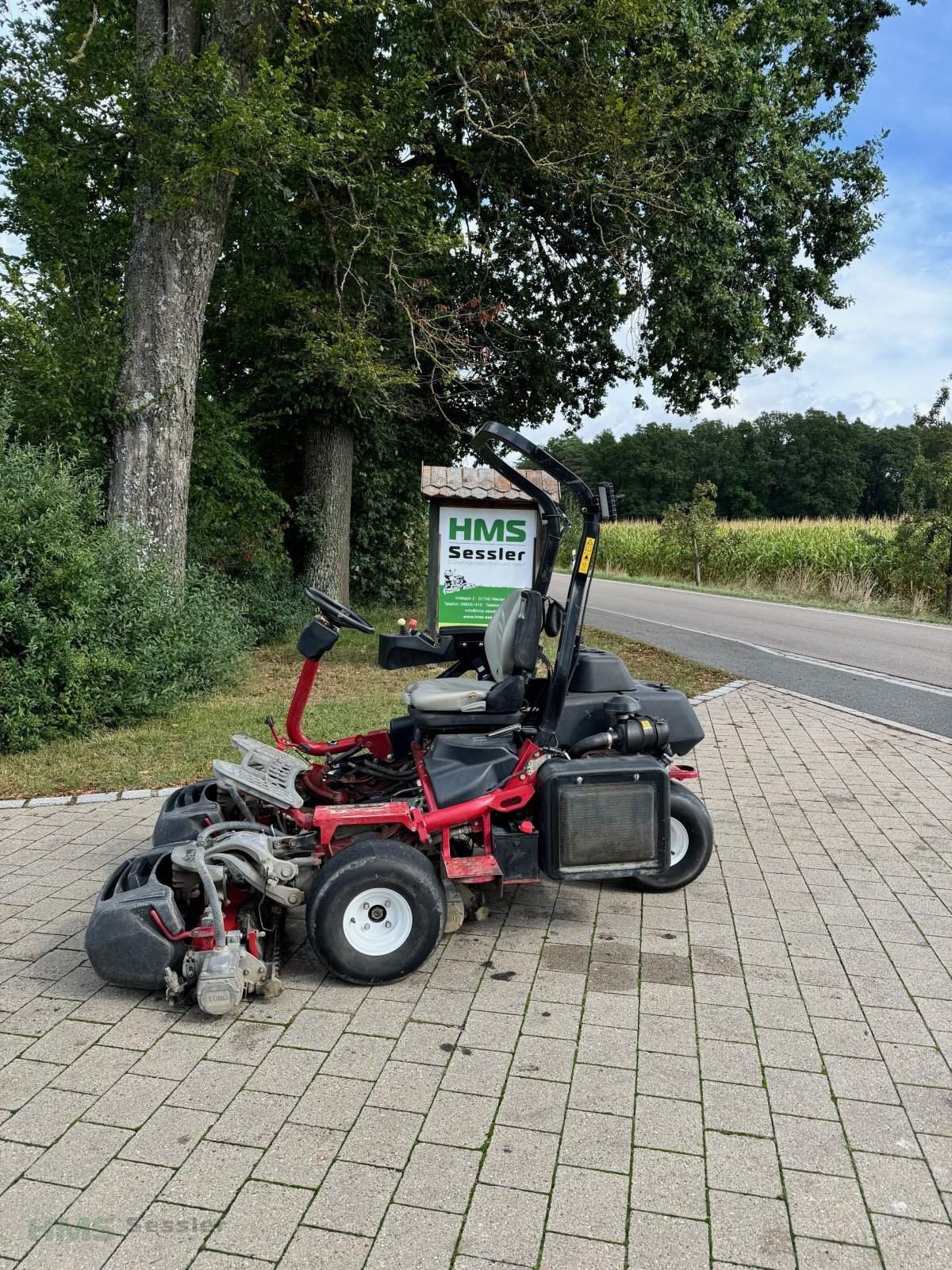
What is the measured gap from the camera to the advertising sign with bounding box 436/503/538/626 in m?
10.2

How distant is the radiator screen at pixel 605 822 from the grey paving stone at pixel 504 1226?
1.47m

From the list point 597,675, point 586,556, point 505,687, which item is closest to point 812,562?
point 597,675

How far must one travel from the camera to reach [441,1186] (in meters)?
2.55

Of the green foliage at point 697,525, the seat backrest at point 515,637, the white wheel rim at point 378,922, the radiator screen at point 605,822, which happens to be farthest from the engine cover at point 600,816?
the green foliage at point 697,525

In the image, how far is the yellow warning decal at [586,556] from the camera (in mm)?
4223

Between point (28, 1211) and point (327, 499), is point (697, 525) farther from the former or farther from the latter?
point (28, 1211)

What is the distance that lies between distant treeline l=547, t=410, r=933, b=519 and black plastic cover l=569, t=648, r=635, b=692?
207 feet

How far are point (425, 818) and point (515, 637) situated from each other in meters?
0.90

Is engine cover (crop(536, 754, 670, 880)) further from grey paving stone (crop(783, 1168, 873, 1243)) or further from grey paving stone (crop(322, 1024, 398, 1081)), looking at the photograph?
grey paving stone (crop(783, 1168, 873, 1243))

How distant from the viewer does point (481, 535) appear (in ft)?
33.8

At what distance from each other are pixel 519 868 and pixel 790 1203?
1655mm

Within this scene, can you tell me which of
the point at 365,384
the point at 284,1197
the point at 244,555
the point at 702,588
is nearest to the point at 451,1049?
the point at 284,1197

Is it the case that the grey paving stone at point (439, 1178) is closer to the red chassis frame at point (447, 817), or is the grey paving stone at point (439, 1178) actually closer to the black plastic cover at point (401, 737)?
the red chassis frame at point (447, 817)

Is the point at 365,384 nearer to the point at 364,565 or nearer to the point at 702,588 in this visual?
the point at 364,565
